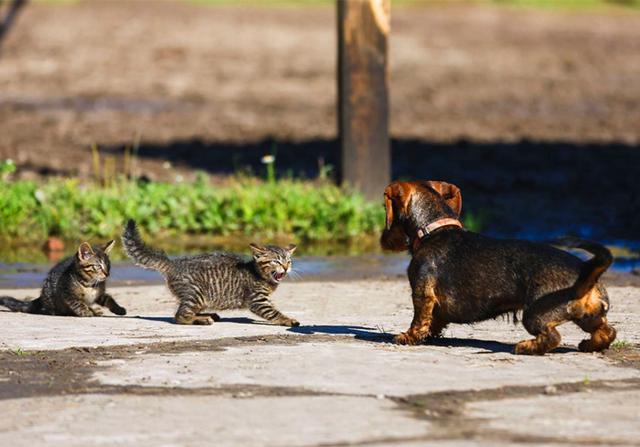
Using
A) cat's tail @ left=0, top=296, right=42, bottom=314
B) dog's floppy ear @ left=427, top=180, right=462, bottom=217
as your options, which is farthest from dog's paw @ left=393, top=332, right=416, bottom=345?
cat's tail @ left=0, top=296, right=42, bottom=314

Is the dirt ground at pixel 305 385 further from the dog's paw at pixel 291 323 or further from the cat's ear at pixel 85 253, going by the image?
the cat's ear at pixel 85 253

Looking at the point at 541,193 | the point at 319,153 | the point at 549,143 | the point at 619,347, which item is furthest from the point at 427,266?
the point at 549,143

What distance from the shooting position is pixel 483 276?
8.77m

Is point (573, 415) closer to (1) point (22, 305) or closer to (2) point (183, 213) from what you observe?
(1) point (22, 305)

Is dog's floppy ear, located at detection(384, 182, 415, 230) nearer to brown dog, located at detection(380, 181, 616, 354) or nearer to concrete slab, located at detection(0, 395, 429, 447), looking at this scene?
brown dog, located at detection(380, 181, 616, 354)

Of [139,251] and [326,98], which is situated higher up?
[326,98]

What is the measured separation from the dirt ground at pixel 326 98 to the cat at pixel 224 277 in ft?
17.1

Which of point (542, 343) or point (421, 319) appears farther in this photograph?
point (421, 319)

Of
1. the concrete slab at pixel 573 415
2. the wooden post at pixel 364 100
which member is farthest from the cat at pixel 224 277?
the wooden post at pixel 364 100

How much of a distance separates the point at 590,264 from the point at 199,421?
2563 mm

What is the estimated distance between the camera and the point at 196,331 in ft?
31.4

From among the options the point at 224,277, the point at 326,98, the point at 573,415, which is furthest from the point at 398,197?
the point at 326,98

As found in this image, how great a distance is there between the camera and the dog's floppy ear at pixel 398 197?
9242 millimetres

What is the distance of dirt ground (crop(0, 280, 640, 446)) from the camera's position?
22.4 feet
